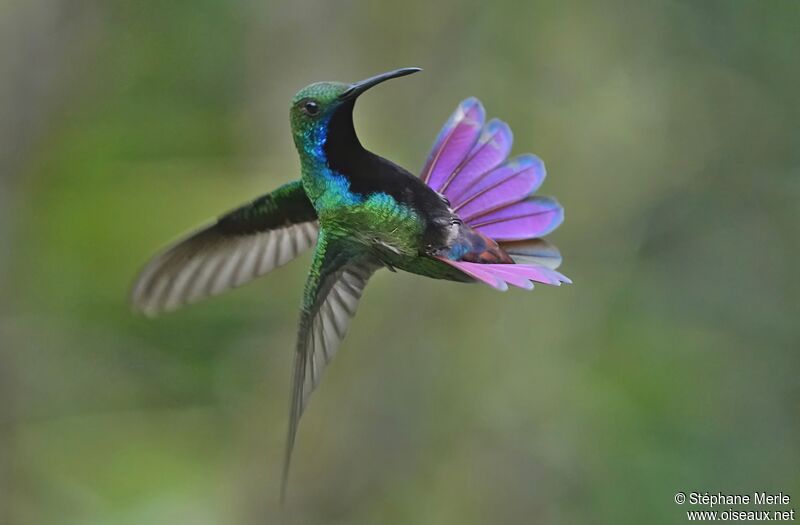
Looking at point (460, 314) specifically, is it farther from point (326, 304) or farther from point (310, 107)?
point (310, 107)

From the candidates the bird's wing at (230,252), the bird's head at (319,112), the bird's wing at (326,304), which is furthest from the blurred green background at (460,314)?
the bird's head at (319,112)

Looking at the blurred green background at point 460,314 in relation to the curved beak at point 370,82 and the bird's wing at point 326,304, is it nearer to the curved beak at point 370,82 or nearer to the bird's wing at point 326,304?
the bird's wing at point 326,304

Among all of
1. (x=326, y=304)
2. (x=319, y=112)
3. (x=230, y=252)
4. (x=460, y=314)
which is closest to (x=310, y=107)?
(x=319, y=112)

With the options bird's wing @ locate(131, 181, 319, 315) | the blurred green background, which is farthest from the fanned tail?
the blurred green background

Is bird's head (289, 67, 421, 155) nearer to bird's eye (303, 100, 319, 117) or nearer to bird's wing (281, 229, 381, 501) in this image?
bird's eye (303, 100, 319, 117)

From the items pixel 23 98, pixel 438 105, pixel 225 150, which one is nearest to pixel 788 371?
pixel 438 105

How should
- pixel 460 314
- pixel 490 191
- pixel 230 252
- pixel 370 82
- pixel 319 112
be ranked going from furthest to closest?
pixel 460 314, pixel 230 252, pixel 490 191, pixel 319 112, pixel 370 82

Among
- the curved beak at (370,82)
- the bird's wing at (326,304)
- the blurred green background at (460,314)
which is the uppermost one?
the blurred green background at (460,314)
